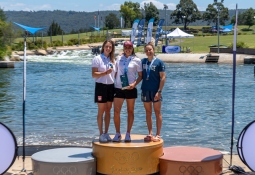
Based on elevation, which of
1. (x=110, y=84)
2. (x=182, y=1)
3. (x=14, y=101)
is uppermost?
(x=182, y=1)

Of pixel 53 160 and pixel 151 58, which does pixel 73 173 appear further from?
pixel 151 58

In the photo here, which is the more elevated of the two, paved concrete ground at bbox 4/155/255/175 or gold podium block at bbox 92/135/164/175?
gold podium block at bbox 92/135/164/175

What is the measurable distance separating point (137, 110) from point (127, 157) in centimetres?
1110

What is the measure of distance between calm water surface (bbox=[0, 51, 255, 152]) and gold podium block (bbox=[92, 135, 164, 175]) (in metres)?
4.76

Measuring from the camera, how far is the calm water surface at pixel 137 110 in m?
13.0

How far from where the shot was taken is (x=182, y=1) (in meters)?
136

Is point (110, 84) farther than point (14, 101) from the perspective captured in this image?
No

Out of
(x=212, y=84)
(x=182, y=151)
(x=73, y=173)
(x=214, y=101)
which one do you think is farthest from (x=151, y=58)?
(x=212, y=84)

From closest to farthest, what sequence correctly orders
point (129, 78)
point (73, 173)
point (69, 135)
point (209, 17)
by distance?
point (73, 173) → point (129, 78) → point (69, 135) → point (209, 17)

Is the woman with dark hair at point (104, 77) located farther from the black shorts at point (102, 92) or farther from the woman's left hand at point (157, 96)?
the woman's left hand at point (157, 96)

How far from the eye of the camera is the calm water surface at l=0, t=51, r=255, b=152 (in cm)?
1303

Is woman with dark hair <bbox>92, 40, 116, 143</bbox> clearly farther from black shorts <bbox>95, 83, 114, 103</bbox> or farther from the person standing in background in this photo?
the person standing in background

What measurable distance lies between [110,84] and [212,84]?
855 inches

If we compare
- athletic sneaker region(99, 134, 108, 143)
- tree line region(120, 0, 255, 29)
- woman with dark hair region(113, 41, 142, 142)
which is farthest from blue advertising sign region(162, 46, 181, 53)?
tree line region(120, 0, 255, 29)
